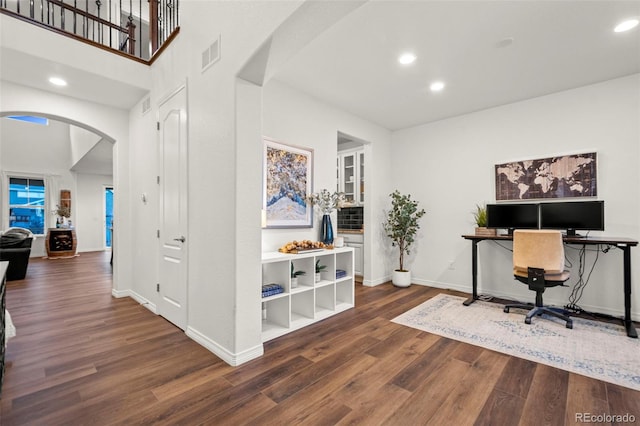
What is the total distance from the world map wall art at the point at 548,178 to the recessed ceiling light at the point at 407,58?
7.15ft

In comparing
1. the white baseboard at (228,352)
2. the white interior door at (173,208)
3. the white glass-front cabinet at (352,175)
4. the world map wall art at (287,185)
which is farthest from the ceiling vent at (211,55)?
the white glass-front cabinet at (352,175)

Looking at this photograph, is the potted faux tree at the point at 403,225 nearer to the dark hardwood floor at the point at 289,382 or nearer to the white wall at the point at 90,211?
the dark hardwood floor at the point at 289,382

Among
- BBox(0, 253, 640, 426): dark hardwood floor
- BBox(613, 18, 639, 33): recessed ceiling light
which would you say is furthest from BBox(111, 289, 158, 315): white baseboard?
BBox(613, 18, 639, 33): recessed ceiling light

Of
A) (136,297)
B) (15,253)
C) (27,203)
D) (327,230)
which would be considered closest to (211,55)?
(327,230)

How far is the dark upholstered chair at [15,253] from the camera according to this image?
5148 millimetres

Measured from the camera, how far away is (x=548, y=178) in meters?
3.80

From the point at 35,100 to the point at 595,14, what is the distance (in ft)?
18.6

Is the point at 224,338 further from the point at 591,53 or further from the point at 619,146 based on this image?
the point at 619,146

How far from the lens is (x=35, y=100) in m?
3.47

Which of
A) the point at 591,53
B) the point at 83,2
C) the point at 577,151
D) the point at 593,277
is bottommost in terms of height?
the point at 593,277

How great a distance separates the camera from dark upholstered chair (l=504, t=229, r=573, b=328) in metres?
3.03

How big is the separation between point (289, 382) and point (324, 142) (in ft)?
9.79

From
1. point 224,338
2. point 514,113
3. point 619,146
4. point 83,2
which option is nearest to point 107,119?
point 224,338

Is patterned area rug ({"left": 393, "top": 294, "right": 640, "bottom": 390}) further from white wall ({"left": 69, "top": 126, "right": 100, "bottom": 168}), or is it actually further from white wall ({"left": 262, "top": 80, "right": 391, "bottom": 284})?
white wall ({"left": 69, "top": 126, "right": 100, "bottom": 168})
